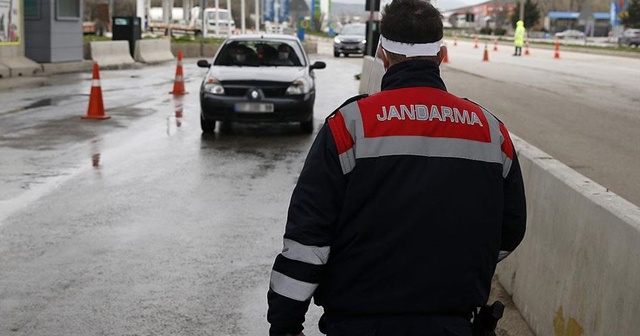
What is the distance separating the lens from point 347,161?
9.67 ft

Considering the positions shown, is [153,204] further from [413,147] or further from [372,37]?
[372,37]

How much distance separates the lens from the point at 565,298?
5.00 m

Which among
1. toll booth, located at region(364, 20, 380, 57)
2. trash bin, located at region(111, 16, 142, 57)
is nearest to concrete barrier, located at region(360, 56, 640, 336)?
toll booth, located at region(364, 20, 380, 57)

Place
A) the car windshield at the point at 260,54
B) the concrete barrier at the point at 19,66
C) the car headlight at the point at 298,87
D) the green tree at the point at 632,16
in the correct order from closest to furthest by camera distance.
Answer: the car headlight at the point at 298,87, the car windshield at the point at 260,54, the concrete barrier at the point at 19,66, the green tree at the point at 632,16

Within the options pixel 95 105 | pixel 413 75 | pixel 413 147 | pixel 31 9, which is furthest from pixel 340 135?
pixel 31 9

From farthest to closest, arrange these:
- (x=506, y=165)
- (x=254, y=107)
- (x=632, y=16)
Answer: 1. (x=632, y=16)
2. (x=254, y=107)
3. (x=506, y=165)

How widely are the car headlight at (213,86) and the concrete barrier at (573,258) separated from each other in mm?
9211

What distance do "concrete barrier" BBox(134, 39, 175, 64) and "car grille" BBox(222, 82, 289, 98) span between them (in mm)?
24485

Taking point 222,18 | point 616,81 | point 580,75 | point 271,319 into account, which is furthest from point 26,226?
point 222,18

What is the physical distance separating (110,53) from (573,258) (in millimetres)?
33278

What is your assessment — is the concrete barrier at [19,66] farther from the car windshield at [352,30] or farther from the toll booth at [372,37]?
the car windshield at [352,30]

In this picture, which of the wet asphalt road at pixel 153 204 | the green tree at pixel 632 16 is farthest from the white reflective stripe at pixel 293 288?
the green tree at pixel 632 16

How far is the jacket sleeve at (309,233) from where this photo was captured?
295 centimetres

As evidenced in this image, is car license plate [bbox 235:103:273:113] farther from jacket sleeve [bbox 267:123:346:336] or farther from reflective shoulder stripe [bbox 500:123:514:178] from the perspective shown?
jacket sleeve [bbox 267:123:346:336]
